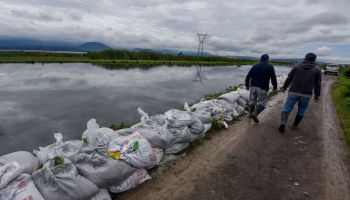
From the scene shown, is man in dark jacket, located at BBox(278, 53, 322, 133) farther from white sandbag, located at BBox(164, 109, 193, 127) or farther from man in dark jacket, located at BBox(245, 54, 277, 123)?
white sandbag, located at BBox(164, 109, 193, 127)

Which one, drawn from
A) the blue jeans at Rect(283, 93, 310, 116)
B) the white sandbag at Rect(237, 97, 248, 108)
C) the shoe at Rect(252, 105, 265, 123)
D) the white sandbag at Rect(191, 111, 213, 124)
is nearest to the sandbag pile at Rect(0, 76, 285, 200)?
Answer: the white sandbag at Rect(191, 111, 213, 124)

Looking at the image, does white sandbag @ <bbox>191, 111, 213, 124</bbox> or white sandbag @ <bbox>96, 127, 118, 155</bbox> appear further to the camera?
white sandbag @ <bbox>191, 111, 213, 124</bbox>

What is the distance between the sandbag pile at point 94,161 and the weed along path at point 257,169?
234 mm

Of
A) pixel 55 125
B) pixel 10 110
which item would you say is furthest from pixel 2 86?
pixel 55 125

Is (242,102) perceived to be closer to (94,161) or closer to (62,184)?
(94,161)

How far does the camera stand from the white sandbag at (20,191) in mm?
2328

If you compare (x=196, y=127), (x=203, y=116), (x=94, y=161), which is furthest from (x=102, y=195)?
(x=203, y=116)

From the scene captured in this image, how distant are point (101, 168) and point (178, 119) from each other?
1.92 meters

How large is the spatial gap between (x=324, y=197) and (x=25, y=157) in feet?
11.9

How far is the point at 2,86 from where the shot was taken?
11.9 meters

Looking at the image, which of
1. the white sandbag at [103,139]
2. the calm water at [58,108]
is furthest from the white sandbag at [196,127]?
the calm water at [58,108]

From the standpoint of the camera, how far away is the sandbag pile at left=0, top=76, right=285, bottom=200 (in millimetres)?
2490

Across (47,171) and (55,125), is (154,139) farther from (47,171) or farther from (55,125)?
(55,125)

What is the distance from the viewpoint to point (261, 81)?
5934 mm
